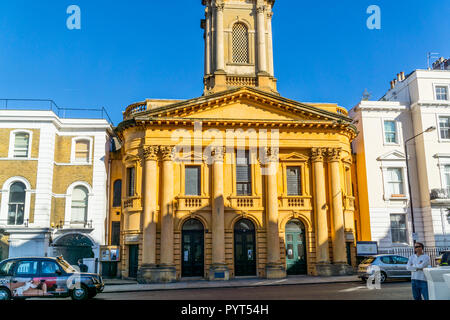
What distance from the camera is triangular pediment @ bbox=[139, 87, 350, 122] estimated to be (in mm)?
26391

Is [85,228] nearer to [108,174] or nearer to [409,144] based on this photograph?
[108,174]

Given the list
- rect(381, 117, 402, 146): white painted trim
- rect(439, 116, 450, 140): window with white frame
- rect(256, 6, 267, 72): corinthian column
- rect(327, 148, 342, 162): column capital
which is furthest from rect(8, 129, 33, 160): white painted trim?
rect(439, 116, 450, 140): window with white frame

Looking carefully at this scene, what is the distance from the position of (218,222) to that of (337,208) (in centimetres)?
775

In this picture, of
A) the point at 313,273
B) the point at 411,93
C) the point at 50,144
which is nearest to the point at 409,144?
the point at 411,93

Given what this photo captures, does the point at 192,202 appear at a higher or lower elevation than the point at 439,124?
lower

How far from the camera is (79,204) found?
92.6ft

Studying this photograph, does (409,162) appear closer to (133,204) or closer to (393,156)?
(393,156)

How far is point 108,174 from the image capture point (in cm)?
2941

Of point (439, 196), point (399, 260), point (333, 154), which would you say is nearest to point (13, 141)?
point (333, 154)

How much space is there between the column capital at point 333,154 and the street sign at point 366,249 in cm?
560

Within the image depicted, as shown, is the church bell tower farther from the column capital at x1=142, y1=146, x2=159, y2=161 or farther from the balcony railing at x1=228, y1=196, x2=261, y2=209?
the balcony railing at x1=228, y1=196, x2=261, y2=209

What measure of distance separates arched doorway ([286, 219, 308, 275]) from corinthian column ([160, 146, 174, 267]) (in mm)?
7475

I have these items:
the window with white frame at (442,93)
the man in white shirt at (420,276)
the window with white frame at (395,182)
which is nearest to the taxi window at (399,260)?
the window with white frame at (395,182)
